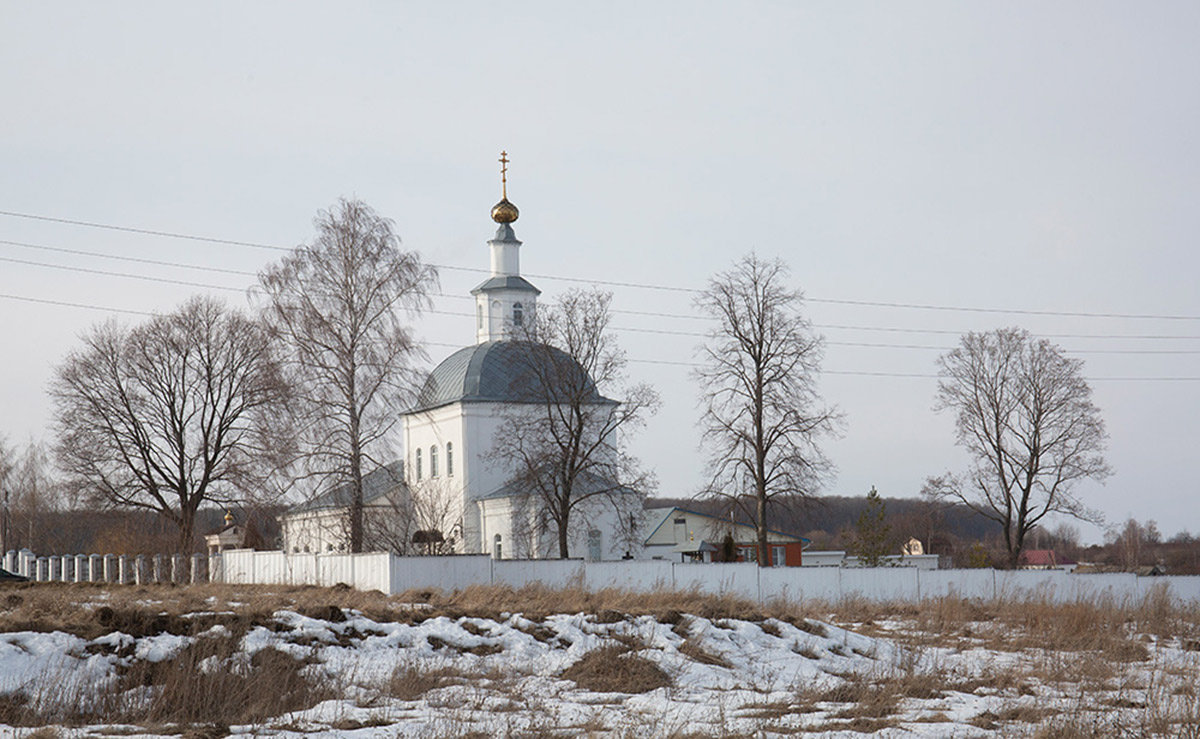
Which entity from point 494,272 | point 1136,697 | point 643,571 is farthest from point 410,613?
point 494,272

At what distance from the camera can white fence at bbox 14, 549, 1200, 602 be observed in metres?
31.6

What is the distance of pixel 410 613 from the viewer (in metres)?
18.4

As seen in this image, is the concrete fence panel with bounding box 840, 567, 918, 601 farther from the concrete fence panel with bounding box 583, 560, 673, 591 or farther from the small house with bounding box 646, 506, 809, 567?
the small house with bounding box 646, 506, 809, 567

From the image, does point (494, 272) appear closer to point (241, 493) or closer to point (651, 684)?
point (241, 493)

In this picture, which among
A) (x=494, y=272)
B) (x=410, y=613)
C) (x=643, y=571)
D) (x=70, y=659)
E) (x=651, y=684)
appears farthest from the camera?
(x=494, y=272)

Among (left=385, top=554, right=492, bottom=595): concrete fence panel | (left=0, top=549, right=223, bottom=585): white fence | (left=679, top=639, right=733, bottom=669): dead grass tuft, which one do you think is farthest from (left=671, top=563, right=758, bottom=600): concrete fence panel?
(left=0, top=549, right=223, bottom=585): white fence

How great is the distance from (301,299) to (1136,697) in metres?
28.0

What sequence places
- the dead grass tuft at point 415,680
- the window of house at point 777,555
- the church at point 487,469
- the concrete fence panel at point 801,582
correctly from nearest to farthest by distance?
the dead grass tuft at point 415,680
the concrete fence panel at point 801,582
the church at point 487,469
the window of house at point 777,555

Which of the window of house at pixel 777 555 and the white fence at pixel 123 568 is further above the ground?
the white fence at pixel 123 568

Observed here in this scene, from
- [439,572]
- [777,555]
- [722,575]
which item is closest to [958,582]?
[722,575]

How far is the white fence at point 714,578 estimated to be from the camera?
1244 inches

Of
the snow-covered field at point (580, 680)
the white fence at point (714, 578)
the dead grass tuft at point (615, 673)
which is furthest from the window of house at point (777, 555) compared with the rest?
the dead grass tuft at point (615, 673)

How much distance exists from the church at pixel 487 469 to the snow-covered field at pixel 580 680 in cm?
2336

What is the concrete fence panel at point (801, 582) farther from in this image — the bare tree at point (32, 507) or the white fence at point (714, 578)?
the bare tree at point (32, 507)
